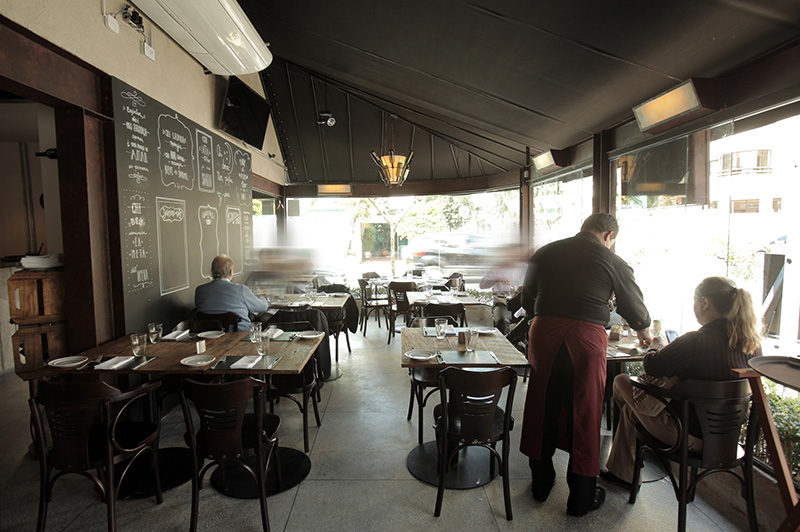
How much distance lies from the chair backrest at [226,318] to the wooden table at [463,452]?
1508 millimetres

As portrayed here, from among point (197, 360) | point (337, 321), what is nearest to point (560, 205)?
point (337, 321)

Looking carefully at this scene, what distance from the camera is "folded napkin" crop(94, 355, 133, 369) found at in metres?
2.52

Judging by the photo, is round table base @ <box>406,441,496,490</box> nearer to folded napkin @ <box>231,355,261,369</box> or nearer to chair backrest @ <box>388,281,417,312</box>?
folded napkin @ <box>231,355,261,369</box>

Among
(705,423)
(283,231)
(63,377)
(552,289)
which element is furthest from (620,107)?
(283,231)

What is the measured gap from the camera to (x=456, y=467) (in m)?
2.81

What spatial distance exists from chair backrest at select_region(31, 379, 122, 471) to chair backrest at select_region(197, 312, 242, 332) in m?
1.58

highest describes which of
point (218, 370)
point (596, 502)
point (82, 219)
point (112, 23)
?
point (112, 23)

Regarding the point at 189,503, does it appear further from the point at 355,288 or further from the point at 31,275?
the point at 355,288

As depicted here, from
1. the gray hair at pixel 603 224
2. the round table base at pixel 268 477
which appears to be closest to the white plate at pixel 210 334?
the round table base at pixel 268 477

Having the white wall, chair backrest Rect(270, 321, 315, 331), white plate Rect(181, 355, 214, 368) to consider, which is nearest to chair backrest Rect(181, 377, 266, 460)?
white plate Rect(181, 355, 214, 368)

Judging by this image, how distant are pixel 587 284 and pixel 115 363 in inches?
110

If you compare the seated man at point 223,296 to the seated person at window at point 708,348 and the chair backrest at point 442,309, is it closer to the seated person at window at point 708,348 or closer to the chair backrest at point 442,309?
the chair backrest at point 442,309

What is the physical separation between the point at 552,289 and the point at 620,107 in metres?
1.98

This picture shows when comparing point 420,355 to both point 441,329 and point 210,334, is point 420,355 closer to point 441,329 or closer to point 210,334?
point 441,329
